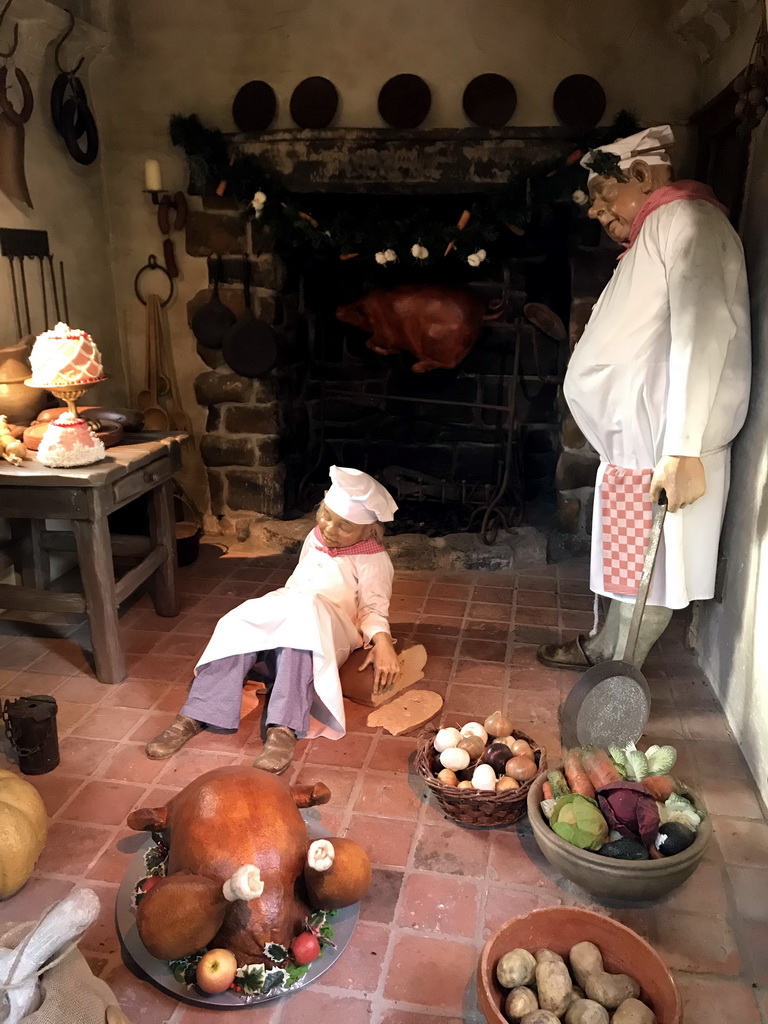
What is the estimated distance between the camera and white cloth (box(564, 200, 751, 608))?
2.16 metres

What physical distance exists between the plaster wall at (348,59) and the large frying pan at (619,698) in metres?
2.11

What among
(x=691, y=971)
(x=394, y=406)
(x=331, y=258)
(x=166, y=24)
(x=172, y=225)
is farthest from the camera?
(x=394, y=406)

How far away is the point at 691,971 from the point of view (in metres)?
1.68

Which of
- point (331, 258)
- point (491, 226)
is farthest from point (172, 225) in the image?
point (491, 226)

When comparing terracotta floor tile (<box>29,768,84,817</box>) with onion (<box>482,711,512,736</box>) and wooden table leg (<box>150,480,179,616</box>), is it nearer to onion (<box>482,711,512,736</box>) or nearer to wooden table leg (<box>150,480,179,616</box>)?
wooden table leg (<box>150,480,179,616</box>)

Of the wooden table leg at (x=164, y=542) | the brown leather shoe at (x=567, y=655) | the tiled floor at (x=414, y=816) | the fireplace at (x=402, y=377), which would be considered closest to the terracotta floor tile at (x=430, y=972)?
the tiled floor at (x=414, y=816)

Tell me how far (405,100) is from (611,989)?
10.8 feet

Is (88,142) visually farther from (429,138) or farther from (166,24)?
(429,138)

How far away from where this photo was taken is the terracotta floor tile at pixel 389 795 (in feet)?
7.09

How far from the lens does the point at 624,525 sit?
2.47m

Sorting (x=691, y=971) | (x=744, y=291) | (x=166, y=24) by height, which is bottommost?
(x=691, y=971)

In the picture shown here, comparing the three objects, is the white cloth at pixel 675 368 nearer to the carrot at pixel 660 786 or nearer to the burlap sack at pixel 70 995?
the carrot at pixel 660 786

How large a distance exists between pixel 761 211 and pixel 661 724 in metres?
1.64

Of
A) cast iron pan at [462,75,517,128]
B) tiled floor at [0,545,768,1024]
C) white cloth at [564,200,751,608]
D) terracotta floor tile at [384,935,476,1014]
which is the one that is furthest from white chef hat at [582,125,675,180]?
terracotta floor tile at [384,935,476,1014]
